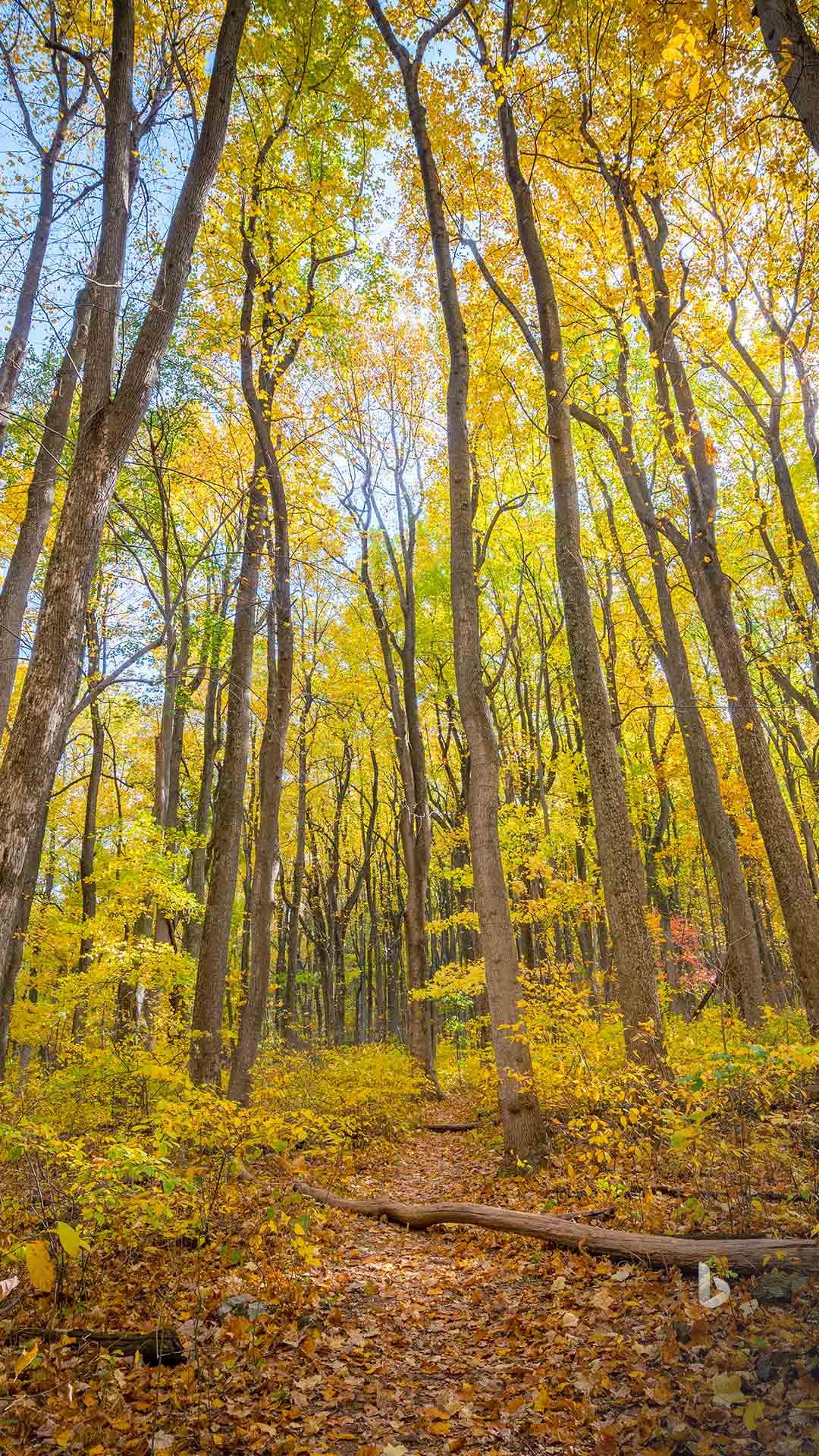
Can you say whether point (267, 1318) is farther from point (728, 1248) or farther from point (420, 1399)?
point (728, 1248)

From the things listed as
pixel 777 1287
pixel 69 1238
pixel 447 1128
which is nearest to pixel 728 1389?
pixel 777 1287

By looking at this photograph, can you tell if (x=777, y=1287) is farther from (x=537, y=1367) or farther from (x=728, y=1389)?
(x=537, y=1367)

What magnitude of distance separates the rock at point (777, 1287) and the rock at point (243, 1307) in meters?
2.60

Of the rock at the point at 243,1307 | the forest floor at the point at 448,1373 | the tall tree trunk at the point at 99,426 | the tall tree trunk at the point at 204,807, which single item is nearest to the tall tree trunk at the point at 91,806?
the tall tree trunk at the point at 204,807

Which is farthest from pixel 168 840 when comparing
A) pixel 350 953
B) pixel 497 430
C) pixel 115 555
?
pixel 350 953

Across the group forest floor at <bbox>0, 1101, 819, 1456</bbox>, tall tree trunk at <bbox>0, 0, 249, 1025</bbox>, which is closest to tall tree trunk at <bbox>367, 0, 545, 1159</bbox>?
forest floor at <bbox>0, 1101, 819, 1456</bbox>

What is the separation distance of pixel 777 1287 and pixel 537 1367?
Answer: 1214 mm

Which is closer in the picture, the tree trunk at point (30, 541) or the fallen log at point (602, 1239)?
the fallen log at point (602, 1239)

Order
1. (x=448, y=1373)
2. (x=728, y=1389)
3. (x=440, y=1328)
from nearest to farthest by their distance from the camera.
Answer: (x=728, y=1389) → (x=448, y=1373) → (x=440, y=1328)

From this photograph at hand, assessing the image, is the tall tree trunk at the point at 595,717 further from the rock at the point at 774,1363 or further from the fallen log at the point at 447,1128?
the fallen log at the point at 447,1128

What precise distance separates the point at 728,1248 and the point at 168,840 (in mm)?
9831

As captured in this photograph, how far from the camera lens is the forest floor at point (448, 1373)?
271 centimetres

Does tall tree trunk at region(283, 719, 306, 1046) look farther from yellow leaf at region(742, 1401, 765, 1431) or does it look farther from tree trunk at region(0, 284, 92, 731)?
yellow leaf at region(742, 1401, 765, 1431)

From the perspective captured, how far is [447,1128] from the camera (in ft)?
38.4
